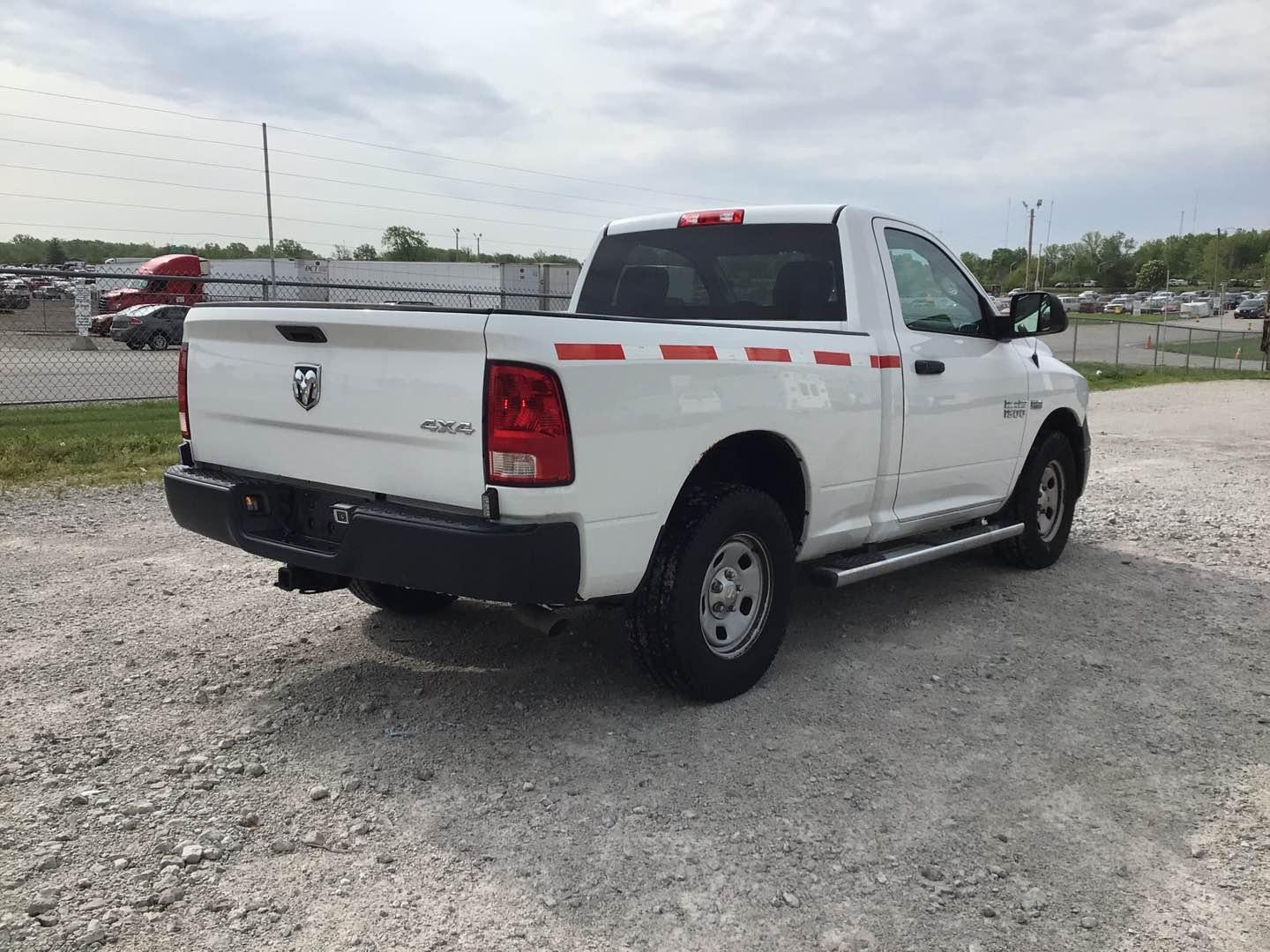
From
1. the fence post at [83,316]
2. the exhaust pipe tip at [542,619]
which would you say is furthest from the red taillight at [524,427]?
the fence post at [83,316]

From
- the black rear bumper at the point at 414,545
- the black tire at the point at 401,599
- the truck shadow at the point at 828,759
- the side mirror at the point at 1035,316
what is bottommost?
the truck shadow at the point at 828,759

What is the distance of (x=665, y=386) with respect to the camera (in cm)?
363

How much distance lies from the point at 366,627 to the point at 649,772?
203 cm

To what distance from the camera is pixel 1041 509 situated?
6.41 m

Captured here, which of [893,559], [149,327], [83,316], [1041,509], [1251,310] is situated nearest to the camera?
[893,559]

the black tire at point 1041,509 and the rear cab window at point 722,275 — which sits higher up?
the rear cab window at point 722,275

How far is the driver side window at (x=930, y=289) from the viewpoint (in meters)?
5.06

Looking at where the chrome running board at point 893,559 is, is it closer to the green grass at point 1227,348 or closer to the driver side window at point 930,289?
the driver side window at point 930,289

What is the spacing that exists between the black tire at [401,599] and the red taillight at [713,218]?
2.23 metres

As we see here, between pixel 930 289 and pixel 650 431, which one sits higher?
pixel 930 289

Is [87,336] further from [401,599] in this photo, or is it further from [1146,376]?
[1146,376]

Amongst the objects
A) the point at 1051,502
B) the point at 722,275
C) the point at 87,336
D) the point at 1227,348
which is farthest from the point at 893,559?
the point at 1227,348

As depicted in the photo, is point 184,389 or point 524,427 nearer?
point 524,427

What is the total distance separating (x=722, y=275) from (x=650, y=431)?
179 centimetres
